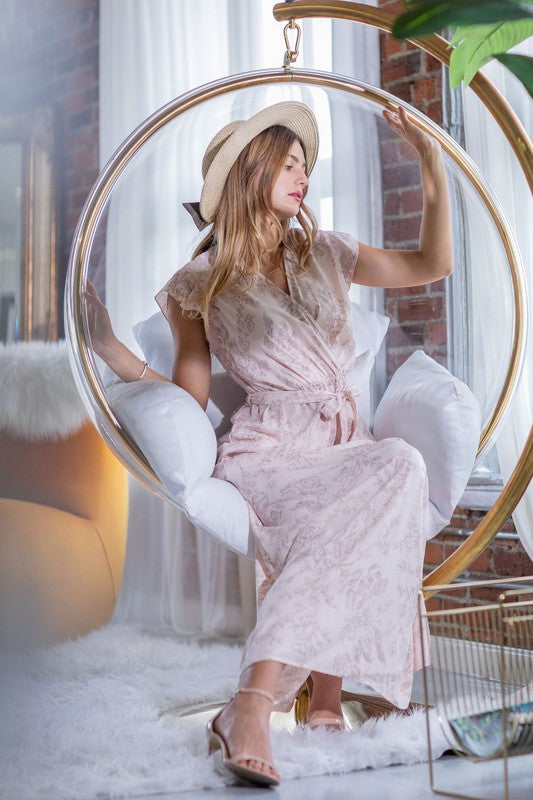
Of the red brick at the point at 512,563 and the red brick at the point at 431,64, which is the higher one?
the red brick at the point at 431,64

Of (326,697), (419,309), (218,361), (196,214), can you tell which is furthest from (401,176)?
(326,697)

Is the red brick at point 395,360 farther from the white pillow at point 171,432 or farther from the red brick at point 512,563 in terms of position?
the red brick at point 512,563

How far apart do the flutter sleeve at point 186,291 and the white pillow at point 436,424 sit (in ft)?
1.29

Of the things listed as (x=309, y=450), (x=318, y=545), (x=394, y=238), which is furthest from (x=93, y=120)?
(x=318, y=545)

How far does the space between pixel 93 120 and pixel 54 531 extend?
74.6 inches

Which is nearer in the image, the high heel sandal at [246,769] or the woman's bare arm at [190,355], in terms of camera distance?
the high heel sandal at [246,769]

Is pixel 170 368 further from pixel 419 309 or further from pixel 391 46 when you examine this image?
pixel 391 46

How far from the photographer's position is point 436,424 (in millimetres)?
1882

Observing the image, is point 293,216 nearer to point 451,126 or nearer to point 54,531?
point 451,126

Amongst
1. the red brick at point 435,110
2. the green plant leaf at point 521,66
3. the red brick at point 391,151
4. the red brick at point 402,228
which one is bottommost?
the red brick at point 402,228

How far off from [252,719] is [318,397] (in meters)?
0.62

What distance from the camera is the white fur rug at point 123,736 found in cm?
150

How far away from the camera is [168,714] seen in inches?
77.1

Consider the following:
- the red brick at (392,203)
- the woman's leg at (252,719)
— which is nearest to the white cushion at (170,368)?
the red brick at (392,203)
